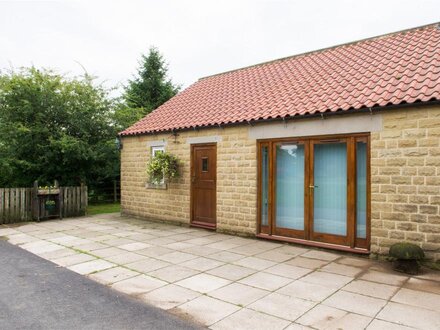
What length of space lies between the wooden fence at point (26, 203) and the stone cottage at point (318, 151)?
7.36ft

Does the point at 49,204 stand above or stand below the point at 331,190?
below

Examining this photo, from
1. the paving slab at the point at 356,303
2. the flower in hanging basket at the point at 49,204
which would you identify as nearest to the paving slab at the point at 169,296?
the paving slab at the point at 356,303

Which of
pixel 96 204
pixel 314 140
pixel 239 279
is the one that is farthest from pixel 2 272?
pixel 96 204

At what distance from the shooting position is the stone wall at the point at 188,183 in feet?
27.6

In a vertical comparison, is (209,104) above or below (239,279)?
above

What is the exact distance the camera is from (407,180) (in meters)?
5.99

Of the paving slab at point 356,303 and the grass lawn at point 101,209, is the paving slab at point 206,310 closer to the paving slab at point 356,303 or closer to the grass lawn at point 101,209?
the paving slab at point 356,303

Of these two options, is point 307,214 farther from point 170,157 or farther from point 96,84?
point 96,84

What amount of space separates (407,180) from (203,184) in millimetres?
5343

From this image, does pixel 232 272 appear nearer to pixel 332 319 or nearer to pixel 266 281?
pixel 266 281

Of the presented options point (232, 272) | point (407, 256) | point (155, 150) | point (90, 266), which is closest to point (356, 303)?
point (407, 256)

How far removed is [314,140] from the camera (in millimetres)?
7250

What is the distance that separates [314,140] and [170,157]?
15.2 ft

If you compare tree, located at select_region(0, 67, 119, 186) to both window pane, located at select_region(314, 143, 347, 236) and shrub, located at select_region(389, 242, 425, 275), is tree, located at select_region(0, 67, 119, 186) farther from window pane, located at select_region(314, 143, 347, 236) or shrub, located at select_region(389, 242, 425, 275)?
shrub, located at select_region(389, 242, 425, 275)
